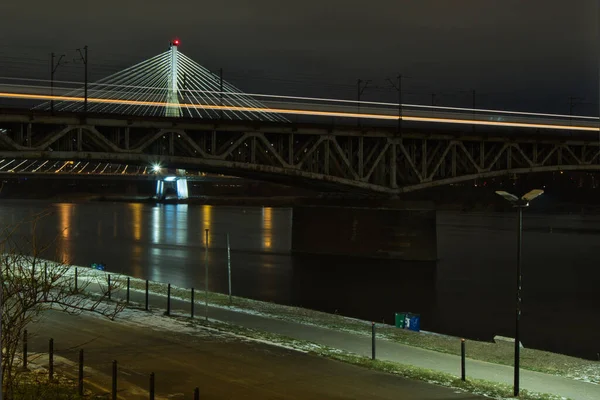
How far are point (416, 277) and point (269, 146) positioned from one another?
37.5 ft

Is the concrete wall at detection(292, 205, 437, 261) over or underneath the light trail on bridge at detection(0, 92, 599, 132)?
underneath

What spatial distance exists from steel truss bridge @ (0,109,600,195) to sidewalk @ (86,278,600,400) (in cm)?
1645

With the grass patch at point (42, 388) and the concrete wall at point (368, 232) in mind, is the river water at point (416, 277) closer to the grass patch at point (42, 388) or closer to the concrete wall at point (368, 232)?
the concrete wall at point (368, 232)

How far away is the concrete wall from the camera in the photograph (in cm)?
4888

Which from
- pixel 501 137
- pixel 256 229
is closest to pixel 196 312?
pixel 501 137

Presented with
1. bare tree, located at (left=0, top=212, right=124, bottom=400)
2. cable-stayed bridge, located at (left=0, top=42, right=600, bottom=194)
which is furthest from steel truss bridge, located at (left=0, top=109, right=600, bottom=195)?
bare tree, located at (left=0, top=212, right=124, bottom=400)

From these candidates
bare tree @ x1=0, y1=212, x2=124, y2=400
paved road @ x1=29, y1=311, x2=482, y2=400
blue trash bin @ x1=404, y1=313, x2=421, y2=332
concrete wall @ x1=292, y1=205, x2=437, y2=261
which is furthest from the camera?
concrete wall @ x1=292, y1=205, x2=437, y2=261

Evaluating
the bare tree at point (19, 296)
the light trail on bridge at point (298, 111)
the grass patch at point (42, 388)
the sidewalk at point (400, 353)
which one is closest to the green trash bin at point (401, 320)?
the sidewalk at point (400, 353)

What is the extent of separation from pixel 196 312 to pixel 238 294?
1303 centimetres

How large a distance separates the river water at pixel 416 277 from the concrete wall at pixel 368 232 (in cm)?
118

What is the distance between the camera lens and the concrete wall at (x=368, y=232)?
48.9m

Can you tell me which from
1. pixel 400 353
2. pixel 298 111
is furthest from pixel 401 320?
pixel 298 111

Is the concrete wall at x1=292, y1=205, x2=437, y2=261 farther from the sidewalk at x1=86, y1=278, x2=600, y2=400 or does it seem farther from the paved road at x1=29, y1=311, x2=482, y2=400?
the paved road at x1=29, y1=311, x2=482, y2=400

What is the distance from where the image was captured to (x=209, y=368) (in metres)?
12.8
